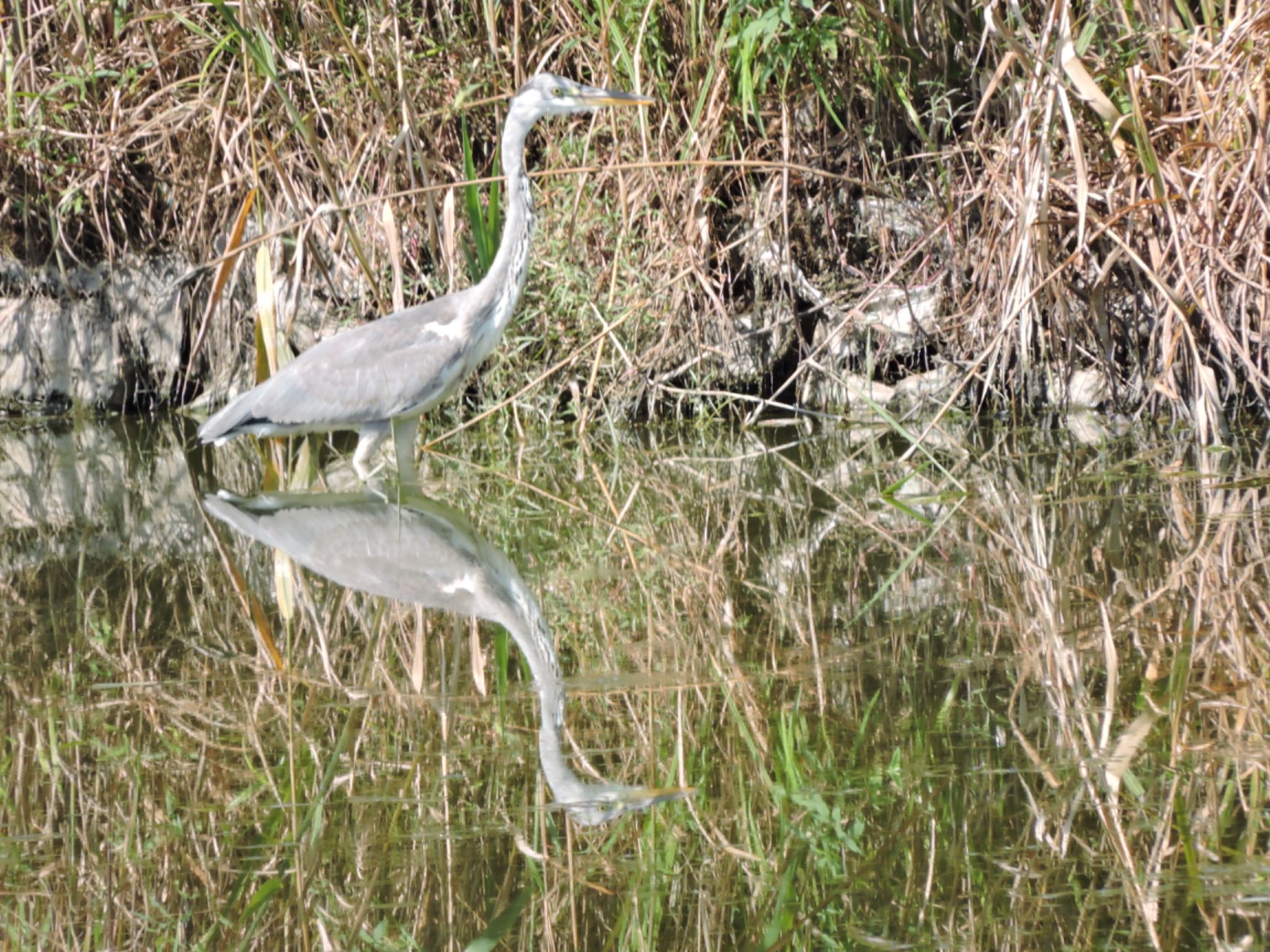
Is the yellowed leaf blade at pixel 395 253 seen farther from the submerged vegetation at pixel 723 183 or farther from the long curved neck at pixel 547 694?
the long curved neck at pixel 547 694

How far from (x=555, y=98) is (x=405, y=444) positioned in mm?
1525

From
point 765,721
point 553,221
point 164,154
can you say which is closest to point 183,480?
point 553,221

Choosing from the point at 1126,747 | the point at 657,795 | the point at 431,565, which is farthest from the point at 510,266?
the point at 1126,747

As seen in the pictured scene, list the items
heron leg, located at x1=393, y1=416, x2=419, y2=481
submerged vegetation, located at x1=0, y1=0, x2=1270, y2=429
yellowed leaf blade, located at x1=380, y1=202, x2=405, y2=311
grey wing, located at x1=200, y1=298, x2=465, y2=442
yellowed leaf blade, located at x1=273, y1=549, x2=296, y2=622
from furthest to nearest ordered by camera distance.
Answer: yellowed leaf blade, located at x1=380, y1=202, x2=405, y2=311, heron leg, located at x1=393, y1=416, x2=419, y2=481, grey wing, located at x1=200, y1=298, x2=465, y2=442, submerged vegetation, located at x1=0, y1=0, x2=1270, y2=429, yellowed leaf blade, located at x1=273, y1=549, x2=296, y2=622

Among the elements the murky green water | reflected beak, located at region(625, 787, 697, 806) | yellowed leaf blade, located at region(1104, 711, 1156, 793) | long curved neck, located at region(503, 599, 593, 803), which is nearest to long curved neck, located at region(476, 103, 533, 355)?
the murky green water

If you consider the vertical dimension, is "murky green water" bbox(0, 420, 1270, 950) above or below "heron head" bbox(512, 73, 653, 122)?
below

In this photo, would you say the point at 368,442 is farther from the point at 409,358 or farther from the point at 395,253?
the point at 395,253

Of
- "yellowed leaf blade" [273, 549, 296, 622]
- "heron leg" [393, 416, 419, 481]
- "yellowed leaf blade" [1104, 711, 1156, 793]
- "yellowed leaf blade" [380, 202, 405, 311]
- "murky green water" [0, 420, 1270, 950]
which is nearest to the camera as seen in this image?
"murky green water" [0, 420, 1270, 950]

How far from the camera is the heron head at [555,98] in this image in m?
5.96

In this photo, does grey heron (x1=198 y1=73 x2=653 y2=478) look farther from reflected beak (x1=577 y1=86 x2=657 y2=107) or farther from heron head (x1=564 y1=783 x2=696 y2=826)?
heron head (x1=564 y1=783 x2=696 y2=826)

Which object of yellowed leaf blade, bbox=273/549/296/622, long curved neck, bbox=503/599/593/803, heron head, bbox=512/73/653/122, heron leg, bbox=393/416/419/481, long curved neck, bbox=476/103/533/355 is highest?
heron head, bbox=512/73/653/122

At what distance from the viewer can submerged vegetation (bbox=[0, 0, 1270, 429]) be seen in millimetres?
5469

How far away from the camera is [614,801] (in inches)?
95.7

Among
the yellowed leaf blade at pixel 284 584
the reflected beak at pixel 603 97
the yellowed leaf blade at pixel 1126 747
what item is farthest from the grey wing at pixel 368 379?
the yellowed leaf blade at pixel 1126 747
